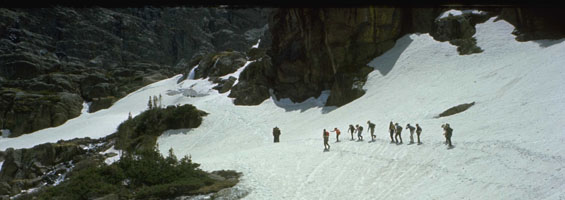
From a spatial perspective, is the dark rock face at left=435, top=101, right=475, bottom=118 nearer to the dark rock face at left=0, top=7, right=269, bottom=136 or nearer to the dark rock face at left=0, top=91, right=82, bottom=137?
the dark rock face at left=0, top=7, right=269, bottom=136

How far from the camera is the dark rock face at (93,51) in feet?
182

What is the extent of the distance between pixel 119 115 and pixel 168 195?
40605 millimetres

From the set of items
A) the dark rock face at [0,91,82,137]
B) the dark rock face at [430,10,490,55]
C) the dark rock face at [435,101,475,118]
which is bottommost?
the dark rock face at [435,101,475,118]

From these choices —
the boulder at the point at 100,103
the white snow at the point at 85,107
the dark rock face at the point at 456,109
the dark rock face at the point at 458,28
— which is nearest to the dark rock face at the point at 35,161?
the white snow at the point at 85,107

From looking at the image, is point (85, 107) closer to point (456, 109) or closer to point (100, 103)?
point (100, 103)

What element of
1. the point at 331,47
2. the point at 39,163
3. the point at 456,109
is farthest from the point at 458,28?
the point at 39,163

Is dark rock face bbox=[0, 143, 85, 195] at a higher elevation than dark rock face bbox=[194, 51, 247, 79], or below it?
below

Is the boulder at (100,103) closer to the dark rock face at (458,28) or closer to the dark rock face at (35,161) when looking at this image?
the dark rock face at (35,161)

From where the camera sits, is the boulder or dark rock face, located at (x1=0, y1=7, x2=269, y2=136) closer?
dark rock face, located at (x1=0, y1=7, x2=269, y2=136)

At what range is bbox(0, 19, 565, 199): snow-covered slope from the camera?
532 inches

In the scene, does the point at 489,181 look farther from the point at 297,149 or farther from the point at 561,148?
the point at 297,149

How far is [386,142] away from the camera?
2139 centimetres

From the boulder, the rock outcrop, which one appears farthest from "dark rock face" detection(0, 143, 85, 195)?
the boulder

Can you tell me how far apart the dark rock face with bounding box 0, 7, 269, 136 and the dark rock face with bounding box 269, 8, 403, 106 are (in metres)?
16.3
